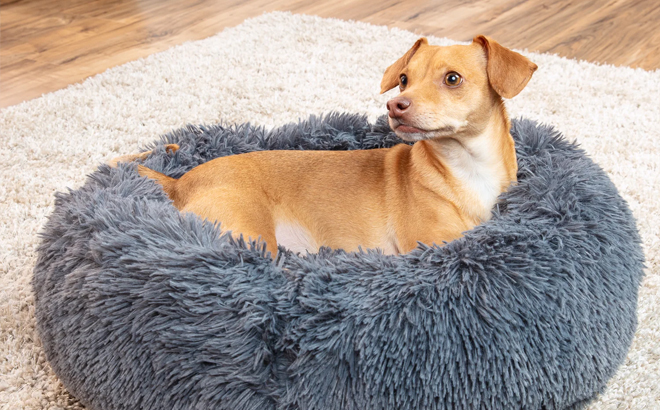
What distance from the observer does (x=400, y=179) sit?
1916 millimetres

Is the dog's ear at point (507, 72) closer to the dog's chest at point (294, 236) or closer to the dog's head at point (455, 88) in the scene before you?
the dog's head at point (455, 88)

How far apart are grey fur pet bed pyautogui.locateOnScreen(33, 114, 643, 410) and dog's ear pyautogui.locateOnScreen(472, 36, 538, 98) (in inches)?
12.1

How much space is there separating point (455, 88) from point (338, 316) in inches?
26.8

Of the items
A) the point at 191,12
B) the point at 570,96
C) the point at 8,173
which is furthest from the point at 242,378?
the point at 191,12

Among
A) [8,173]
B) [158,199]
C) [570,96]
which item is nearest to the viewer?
[158,199]

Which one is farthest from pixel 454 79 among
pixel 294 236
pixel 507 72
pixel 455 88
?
pixel 294 236

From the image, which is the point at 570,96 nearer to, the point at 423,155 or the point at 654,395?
the point at 423,155

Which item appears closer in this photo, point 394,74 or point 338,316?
point 338,316

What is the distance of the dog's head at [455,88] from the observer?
1.61 m

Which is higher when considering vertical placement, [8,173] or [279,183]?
[279,183]

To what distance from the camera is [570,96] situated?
3.15m

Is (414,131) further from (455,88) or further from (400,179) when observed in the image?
(400,179)

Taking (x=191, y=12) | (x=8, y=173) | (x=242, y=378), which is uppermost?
(x=242, y=378)

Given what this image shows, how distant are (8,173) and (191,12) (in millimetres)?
2665
